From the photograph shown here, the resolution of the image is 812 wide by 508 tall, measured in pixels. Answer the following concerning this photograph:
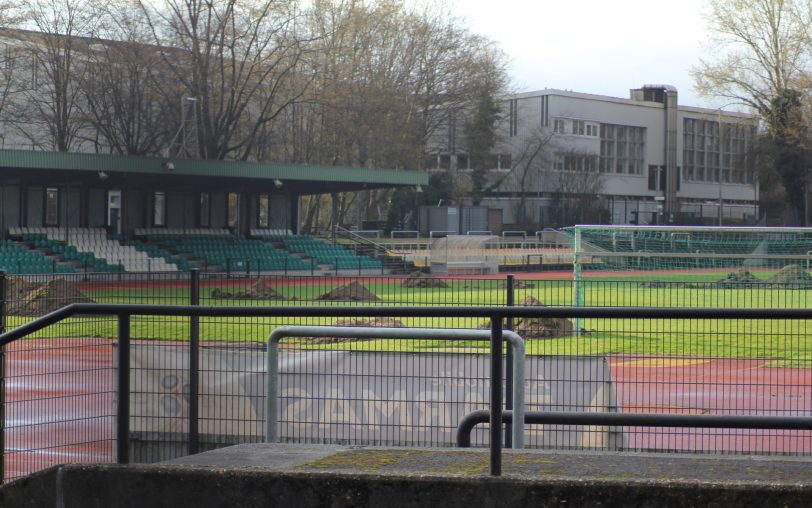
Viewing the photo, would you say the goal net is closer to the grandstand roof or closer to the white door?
the grandstand roof

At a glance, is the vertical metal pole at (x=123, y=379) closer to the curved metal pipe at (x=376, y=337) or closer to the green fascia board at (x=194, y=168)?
the curved metal pipe at (x=376, y=337)

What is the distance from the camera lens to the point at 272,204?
61094mm

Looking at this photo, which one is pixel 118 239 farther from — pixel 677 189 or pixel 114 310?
pixel 677 189

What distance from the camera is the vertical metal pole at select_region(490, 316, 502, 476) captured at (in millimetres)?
5445

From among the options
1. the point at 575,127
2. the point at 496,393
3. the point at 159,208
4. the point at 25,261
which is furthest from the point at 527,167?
A: the point at 496,393

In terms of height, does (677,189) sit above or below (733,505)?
above

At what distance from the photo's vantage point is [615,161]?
92.1m

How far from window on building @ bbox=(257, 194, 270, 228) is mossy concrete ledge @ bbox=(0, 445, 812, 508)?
54069mm

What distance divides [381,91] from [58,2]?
22486mm

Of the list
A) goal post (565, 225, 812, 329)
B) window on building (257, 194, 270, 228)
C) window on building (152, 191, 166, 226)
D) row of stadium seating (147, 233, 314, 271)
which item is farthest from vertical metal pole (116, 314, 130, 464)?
window on building (257, 194, 270, 228)

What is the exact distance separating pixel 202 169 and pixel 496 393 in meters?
45.2

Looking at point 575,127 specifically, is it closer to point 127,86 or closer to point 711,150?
point 711,150

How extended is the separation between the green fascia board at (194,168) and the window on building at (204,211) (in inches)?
250

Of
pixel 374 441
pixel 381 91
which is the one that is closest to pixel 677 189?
pixel 381 91
